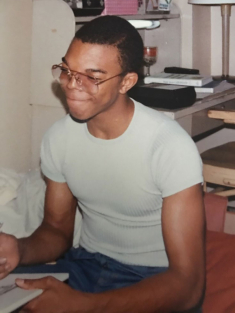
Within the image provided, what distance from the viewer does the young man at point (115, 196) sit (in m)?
1.06

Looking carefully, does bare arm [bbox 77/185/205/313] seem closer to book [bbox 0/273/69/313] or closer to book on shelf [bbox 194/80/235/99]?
book [bbox 0/273/69/313]

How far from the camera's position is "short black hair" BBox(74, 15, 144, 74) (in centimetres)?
112

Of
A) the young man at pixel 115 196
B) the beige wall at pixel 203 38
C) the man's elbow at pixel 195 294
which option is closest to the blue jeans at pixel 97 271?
the young man at pixel 115 196

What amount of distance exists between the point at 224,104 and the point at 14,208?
90 cm

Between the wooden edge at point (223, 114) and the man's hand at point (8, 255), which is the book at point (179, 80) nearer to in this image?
the wooden edge at point (223, 114)

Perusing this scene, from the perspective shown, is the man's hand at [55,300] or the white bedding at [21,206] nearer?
the man's hand at [55,300]

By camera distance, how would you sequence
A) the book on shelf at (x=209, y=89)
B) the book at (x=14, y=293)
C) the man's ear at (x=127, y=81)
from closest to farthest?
1. the book at (x=14, y=293)
2. the man's ear at (x=127, y=81)
3. the book on shelf at (x=209, y=89)

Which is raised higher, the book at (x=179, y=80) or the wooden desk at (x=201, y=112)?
the book at (x=179, y=80)

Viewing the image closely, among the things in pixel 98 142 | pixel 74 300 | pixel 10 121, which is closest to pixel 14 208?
pixel 10 121

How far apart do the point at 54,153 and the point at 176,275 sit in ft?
1.47

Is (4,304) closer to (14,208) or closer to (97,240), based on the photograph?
(97,240)

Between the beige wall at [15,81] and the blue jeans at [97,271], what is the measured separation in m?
0.72

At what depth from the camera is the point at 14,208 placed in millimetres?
1627

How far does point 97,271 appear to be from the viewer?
125cm
